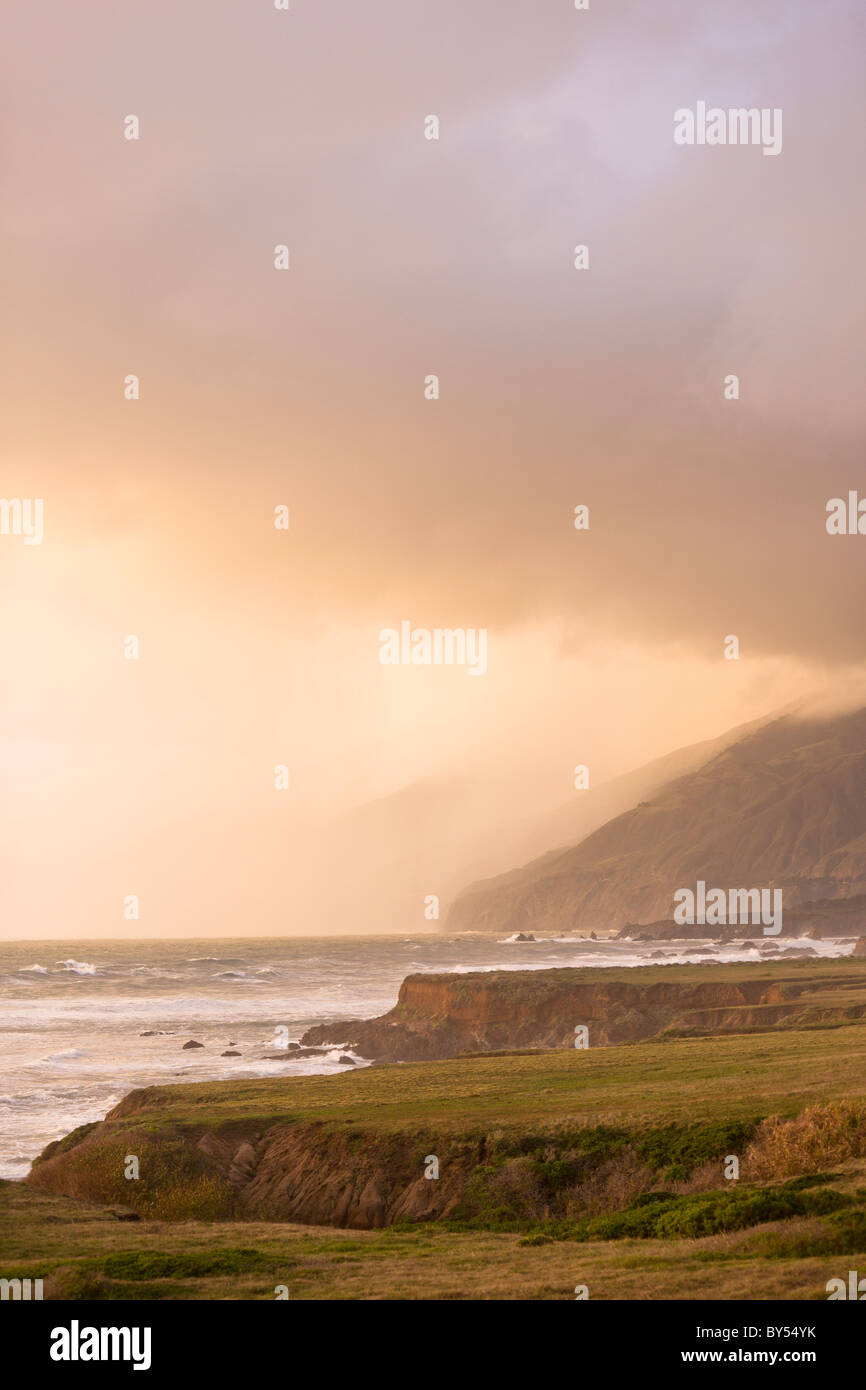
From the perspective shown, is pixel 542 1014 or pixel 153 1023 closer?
pixel 542 1014

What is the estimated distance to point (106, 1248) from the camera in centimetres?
2331

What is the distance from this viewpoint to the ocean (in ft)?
201

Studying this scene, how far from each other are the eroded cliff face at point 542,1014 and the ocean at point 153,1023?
6.33 meters

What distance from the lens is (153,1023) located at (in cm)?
11012

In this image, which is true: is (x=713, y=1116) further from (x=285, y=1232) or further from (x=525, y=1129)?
(x=285, y=1232)

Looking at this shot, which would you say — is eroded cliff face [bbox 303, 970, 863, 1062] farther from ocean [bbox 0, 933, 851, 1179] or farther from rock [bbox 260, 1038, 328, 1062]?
ocean [bbox 0, 933, 851, 1179]

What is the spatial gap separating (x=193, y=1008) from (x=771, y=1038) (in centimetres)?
8848

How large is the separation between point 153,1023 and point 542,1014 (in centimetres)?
4453

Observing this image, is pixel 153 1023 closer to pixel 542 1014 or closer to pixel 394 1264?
pixel 542 1014

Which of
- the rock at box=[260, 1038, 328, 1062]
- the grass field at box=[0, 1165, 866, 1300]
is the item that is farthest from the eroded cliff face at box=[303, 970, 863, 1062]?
the grass field at box=[0, 1165, 866, 1300]

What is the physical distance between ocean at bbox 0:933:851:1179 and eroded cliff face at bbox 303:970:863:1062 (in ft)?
20.8

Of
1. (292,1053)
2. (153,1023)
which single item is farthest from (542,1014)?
(153,1023)
